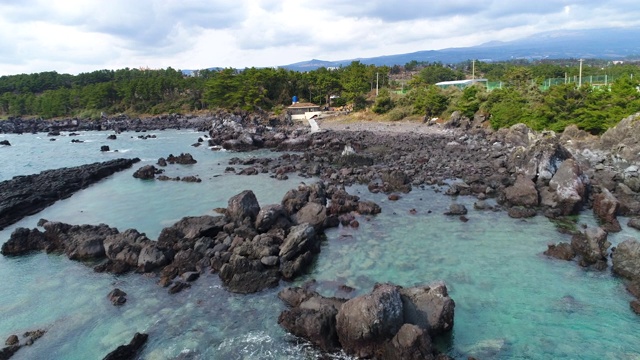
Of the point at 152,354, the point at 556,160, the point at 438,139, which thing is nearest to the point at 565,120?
the point at 438,139

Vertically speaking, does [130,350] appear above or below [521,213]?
below

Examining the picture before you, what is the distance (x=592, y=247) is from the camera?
58.2 feet

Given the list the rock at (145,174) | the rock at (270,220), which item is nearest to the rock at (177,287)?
the rock at (270,220)

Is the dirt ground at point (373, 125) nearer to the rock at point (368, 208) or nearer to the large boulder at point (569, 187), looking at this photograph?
the large boulder at point (569, 187)

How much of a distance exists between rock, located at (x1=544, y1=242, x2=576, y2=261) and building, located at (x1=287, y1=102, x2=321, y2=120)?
60.0 meters

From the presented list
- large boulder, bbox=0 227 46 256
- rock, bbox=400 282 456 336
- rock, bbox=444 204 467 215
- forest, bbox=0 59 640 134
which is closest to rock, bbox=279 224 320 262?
rock, bbox=400 282 456 336

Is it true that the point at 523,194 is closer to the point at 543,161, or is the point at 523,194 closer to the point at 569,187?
the point at 569,187

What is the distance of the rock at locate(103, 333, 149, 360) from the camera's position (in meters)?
12.4

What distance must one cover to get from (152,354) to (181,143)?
50.4 m

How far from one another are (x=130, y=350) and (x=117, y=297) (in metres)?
3.62

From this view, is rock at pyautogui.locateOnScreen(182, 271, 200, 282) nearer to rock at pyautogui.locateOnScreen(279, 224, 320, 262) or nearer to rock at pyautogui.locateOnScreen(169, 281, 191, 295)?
rock at pyautogui.locateOnScreen(169, 281, 191, 295)

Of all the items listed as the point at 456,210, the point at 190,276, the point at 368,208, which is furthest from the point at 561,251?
the point at 190,276

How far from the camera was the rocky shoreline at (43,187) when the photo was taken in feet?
90.7

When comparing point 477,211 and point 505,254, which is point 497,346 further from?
point 477,211
